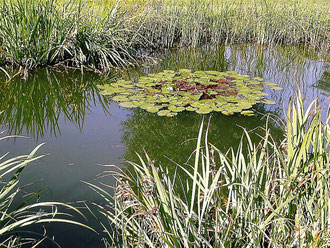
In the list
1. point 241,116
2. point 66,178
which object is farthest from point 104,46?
point 66,178

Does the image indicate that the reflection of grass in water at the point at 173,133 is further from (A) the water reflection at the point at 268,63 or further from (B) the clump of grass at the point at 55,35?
(B) the clump of grass at the point at 55,35

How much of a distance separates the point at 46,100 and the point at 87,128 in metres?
0.90

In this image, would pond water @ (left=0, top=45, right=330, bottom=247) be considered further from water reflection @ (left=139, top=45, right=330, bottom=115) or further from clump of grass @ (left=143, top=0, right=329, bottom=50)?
clump of grass @ (left=143, top=0, right=329, bottom=50)

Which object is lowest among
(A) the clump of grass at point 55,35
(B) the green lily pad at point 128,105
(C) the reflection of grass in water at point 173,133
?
(C) the reflection of grass in water at point 173,133

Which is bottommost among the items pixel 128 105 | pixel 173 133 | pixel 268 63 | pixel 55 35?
pixel 173 133

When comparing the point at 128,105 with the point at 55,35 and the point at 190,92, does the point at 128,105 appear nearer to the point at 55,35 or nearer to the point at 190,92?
the point at 190,92

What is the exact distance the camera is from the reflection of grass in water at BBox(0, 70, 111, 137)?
11.4 feet

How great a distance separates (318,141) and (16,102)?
10.5ft

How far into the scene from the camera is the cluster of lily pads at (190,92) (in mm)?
3854

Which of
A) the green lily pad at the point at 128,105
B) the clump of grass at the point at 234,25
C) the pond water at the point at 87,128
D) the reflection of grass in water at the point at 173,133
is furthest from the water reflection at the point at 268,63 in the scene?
the green lily pad at the point at 128,105

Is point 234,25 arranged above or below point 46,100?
above

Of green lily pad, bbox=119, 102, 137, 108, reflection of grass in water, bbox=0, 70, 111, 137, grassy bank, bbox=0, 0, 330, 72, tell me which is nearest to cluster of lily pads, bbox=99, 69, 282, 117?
green lily pad, bbox=119, 102, 137, 108

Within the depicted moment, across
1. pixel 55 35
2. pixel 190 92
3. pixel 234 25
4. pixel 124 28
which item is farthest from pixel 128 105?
pixel 234 25

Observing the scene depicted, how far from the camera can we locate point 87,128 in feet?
11.5
